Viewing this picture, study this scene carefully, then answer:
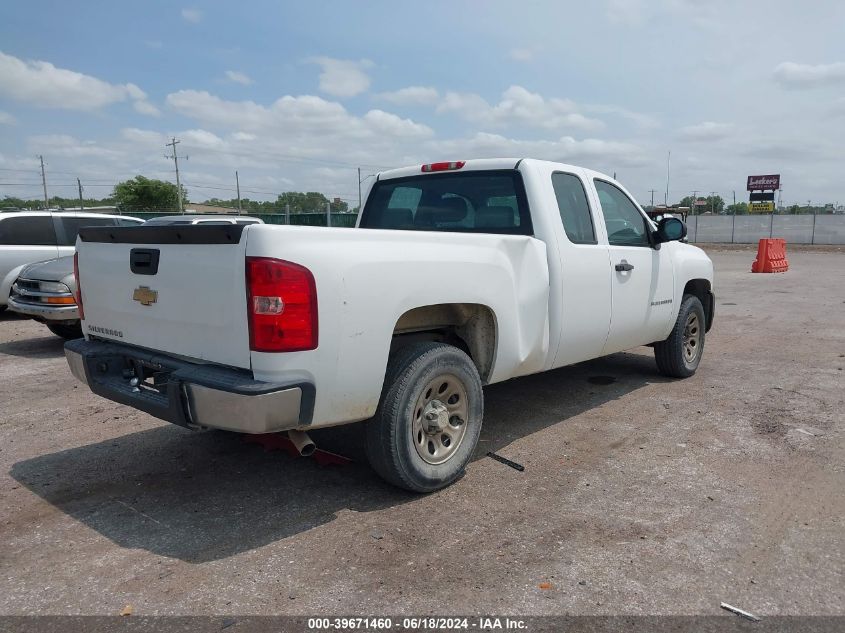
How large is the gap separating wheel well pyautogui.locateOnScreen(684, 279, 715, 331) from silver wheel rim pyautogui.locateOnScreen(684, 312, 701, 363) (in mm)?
250

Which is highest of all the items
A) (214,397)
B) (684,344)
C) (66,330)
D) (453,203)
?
(453,203)

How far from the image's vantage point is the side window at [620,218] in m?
5.32

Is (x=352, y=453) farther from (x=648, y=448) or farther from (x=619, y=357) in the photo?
(x=619, y=357)

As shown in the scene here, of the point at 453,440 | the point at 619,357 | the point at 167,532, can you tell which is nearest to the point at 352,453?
the point at 453,440

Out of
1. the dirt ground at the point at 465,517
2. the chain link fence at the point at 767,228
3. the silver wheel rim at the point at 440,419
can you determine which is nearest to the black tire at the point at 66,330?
the dirt ground at the point at 465,517

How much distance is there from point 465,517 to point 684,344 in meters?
3.91

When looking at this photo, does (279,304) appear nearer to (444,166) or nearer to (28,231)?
(444,166)

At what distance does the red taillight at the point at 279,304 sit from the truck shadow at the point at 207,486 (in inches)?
41.9

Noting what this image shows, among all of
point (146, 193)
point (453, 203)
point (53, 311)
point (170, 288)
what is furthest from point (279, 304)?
point (146, 193)

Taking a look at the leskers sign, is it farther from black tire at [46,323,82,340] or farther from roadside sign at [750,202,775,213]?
black tire at [46,323,82,340]

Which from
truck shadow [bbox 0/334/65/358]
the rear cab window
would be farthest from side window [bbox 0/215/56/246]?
the rear cab window

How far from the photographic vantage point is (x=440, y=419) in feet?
12.6

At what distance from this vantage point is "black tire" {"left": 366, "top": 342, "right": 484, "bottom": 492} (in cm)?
355

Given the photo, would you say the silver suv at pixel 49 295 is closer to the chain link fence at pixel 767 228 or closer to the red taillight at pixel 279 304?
the red taillight at pixel 279 304
